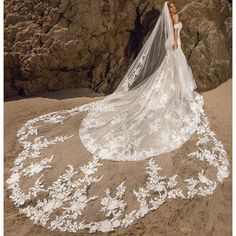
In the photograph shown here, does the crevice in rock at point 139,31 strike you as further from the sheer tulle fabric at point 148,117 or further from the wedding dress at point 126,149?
the sheer tulle fabric at point 148,117

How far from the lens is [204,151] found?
4594 mm

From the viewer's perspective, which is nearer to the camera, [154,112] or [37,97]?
[154,112]

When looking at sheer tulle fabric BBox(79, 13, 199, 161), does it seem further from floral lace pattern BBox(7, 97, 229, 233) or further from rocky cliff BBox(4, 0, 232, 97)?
rocky cliff BBox(4, 0, 232, 97)

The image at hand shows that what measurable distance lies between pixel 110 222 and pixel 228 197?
146cm

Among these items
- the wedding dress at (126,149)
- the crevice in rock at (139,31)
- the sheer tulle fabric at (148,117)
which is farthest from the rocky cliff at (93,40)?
the sheer tulle fabric at (148,117)

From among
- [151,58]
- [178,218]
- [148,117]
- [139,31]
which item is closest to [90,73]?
[139,31]

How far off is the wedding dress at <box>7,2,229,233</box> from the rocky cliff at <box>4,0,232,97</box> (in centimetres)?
133

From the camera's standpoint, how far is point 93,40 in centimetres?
708

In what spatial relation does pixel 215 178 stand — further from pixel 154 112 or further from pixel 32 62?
pixel 32 62

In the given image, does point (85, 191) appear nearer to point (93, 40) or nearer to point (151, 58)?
point (151, 58)

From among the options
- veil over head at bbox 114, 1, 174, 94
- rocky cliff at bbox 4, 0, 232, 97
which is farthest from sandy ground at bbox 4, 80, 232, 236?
rocky cliff at bbox 4, 0, 232, 97

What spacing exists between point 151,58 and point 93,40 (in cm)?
175

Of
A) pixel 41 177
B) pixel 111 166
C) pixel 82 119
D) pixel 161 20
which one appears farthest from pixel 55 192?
pixel 161 20

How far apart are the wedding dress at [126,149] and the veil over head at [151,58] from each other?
0.02 meters
